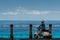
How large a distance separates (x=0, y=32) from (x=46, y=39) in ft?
19.8

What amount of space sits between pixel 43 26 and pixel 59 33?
456 centimetres

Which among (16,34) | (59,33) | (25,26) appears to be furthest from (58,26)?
(16,34)

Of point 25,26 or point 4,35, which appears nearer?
point 25,26

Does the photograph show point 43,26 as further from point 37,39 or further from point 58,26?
point 58,26

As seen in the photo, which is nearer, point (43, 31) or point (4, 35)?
point (43, 31)

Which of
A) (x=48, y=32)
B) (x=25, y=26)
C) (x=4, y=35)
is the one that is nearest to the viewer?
(x=48, y=32)

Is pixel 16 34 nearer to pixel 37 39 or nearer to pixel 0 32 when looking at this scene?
pixel 0 32

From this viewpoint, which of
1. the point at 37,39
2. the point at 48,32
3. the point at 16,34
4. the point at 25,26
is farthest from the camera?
the point at 16,34

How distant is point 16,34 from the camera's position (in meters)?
18.1

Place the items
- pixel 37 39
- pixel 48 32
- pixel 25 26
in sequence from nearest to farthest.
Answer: pixel 48 32
pixel 37 39
pixel 25 26

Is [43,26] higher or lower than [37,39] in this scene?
higher

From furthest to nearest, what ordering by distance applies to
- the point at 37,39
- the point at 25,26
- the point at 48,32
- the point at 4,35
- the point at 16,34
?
the point at 16,34 → the point at 4,35 → the point at 25,26 → the point at 37,39 → the point at 48,32

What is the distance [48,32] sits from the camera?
12.3 meters

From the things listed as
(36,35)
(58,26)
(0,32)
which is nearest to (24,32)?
(0,32)
